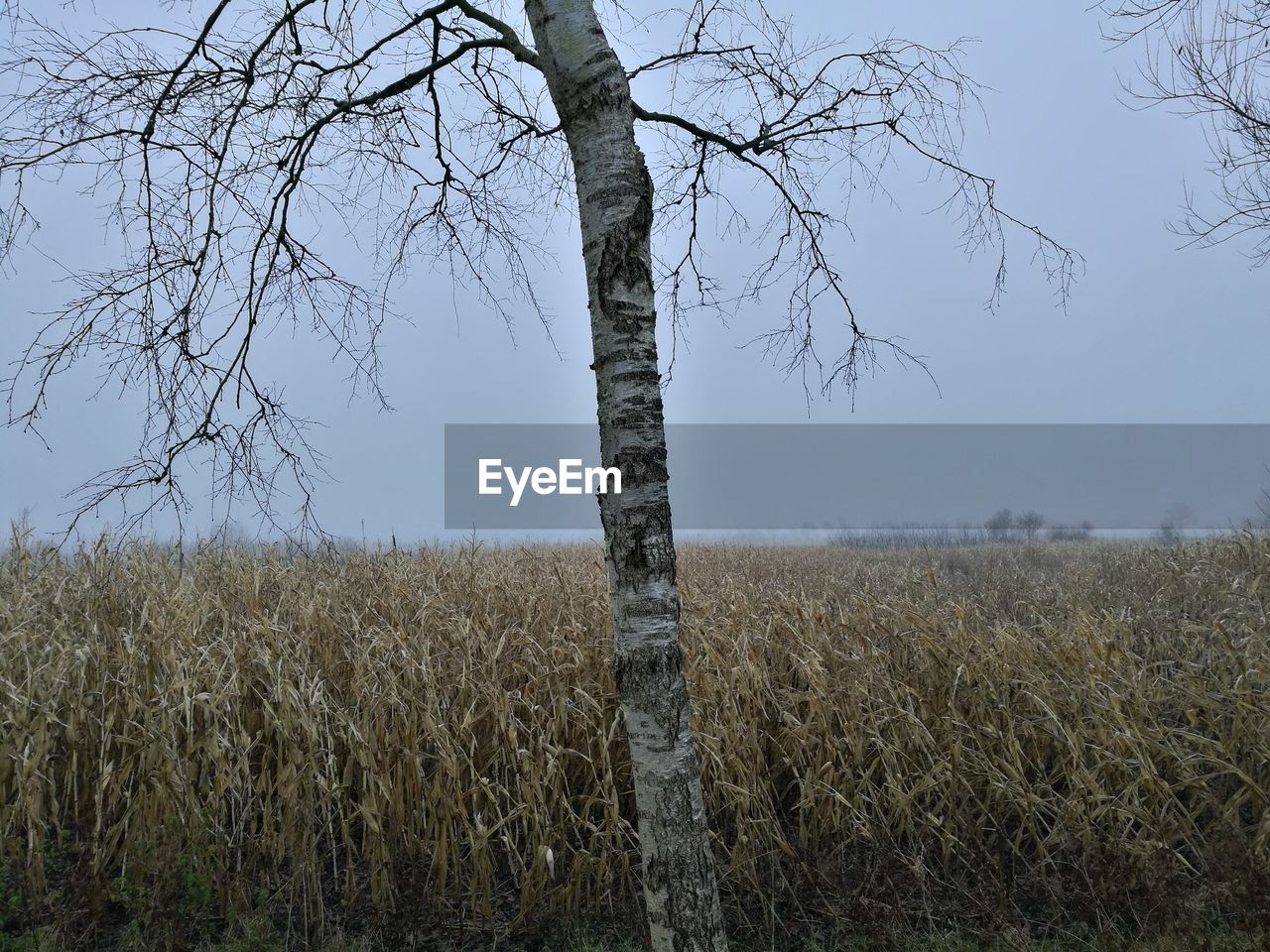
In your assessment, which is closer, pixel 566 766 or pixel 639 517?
pixel 639 517

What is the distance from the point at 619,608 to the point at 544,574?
15.5 feet

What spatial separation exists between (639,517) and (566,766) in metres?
Answer: 2.47

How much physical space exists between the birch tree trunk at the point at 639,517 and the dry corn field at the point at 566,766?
→ 129cm

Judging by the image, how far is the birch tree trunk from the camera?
288 cm

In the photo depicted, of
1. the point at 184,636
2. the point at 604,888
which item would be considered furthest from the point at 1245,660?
the point at 184,636

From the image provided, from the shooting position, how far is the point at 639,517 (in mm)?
2863

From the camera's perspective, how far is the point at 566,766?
15.6 ft

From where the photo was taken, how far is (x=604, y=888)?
430 centimetres

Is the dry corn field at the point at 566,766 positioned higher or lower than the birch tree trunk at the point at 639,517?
lower

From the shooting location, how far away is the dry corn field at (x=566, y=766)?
4105 mm

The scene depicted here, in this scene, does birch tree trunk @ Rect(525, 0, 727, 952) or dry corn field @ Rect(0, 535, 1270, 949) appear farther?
dry corn field @ Rect(0, 535, 1270, 949)

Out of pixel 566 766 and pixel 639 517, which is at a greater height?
pixel 639 517

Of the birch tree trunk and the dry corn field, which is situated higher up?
the birch tree trunk

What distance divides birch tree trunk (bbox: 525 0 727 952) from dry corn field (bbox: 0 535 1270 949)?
4.24 ft
